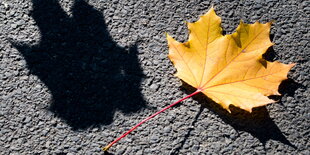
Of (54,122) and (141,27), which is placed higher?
(141,27)

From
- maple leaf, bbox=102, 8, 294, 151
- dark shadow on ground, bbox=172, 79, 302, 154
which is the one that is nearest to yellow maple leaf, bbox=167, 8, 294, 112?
maple leaf, bbox=102, 8, 294, 151

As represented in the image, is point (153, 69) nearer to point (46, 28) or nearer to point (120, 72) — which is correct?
point (120, 72)

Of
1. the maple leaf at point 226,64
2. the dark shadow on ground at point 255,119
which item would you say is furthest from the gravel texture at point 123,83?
the maple leaf at point 226,64

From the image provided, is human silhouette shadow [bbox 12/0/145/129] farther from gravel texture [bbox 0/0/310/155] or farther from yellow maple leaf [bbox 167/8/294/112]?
yellow maple leaf [bbox 167/8/294/112]

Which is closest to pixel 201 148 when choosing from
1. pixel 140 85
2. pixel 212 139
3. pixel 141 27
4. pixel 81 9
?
pixel 212 139

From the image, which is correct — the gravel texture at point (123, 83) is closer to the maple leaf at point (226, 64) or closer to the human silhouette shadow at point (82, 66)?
the human silhouette shadow at point (82, 66)
